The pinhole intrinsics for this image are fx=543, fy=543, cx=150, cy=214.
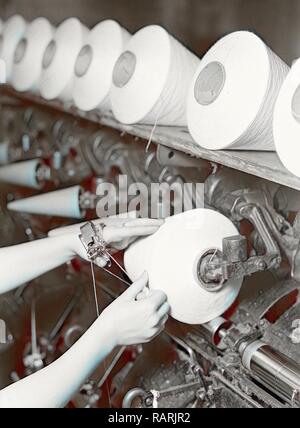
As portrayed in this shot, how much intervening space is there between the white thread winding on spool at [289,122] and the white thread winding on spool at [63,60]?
79cm

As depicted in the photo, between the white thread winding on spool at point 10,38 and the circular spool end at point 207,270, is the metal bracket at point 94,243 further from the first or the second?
the white thread winding on spool at point 10,38

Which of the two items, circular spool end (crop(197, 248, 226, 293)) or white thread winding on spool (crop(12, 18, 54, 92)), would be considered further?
white thread winding on spool (crop(12, 18, 54, 92))

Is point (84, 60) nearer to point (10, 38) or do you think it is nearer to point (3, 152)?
point (10, 38)

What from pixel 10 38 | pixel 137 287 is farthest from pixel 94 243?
pixel 10 38

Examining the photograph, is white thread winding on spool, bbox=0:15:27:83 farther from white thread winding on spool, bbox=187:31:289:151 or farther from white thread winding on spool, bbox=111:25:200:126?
white thread winding on spool, bbox=187:31:289:151

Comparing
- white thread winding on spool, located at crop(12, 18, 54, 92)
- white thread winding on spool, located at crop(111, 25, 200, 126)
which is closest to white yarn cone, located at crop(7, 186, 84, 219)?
white thread winding on spool, located at crop(111, 25, 200, 126)

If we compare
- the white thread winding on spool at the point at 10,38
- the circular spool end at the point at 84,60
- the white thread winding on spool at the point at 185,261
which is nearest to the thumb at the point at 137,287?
the white thread winding on spool at the point at 185,261

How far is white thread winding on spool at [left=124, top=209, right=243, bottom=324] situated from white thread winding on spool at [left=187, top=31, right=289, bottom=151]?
15 cm

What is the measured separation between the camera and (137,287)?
3.20 feet

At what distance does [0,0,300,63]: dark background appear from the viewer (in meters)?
1.34

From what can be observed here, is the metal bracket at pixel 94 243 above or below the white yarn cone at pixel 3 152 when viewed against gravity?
below

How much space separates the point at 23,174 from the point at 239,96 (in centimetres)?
102

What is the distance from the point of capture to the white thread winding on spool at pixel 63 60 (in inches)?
59.5

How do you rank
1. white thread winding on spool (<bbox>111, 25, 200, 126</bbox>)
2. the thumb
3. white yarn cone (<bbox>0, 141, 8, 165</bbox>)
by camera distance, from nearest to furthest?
the thumb
white thread winding on spool (<bbox>111, 25, 200, 126</bbox>)
white yarn cone (<bbox>0, 141, 8, 165</bbox>)
